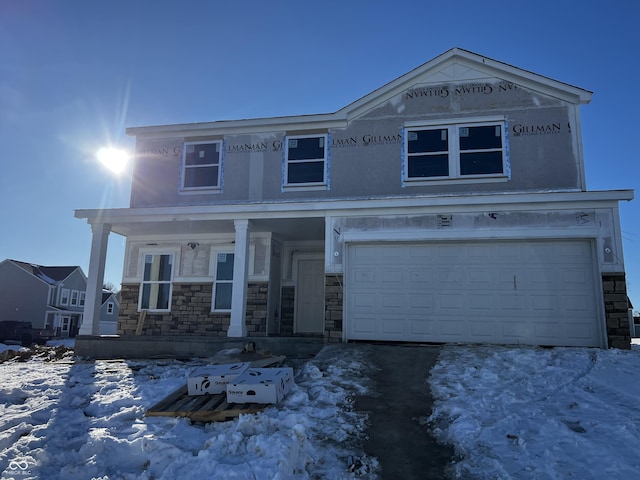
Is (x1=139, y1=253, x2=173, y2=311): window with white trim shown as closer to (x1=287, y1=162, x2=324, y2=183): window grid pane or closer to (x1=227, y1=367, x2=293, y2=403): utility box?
(x1=287, y1=162, x2=324, y2=183): window grid pane

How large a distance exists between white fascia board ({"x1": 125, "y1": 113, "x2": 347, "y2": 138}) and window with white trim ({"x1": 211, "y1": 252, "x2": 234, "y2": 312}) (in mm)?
3468

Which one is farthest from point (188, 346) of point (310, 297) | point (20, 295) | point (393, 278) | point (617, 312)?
point (20, 295)

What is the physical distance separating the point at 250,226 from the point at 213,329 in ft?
10.8

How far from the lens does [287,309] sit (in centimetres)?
1357

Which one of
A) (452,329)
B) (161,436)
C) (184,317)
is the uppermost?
(184,317)

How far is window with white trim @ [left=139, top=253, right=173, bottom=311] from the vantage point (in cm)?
1367

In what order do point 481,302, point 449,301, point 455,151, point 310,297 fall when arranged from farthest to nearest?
1. point 310,297
2. point 455,151
3. point 449,301
4. point 481,302

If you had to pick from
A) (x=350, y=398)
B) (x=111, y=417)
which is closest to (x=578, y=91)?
(x=350, y=398)

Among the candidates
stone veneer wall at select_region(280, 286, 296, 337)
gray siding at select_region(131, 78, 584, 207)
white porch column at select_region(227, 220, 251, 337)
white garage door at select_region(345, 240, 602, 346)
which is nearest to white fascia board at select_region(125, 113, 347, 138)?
gray siding at select_region(131, 78, 584, 207)

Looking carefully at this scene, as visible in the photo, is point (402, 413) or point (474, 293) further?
point (474, 293)

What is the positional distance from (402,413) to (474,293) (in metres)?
5.03
